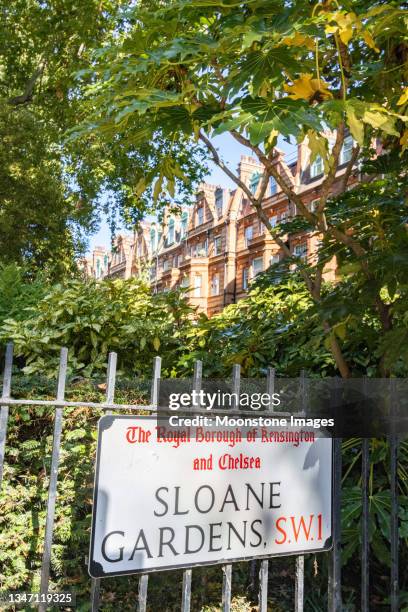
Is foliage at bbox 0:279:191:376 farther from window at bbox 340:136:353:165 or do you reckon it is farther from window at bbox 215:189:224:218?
window at bbox 215:189:224:218

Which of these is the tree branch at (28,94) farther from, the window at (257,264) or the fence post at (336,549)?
the window at (257,264)

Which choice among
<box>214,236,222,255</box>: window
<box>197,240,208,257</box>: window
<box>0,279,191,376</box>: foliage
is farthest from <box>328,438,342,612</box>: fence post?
<box>197,240,208,257</box>: window

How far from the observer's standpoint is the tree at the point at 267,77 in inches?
69.6

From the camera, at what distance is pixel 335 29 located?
5.90ft

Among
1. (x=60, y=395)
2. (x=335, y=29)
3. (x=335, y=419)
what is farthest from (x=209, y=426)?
(x=335, y=29)

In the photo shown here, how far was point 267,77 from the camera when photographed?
5.93 ft

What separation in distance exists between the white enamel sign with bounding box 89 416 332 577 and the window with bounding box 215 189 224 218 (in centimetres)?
4098

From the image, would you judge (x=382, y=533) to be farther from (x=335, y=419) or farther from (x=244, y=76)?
(x=244, y=76)

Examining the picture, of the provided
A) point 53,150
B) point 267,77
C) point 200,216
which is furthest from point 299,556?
point 200,216

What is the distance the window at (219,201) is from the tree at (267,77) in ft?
133

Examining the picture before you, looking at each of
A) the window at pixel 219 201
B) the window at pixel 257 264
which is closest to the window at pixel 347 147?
the window at pixel 257 264

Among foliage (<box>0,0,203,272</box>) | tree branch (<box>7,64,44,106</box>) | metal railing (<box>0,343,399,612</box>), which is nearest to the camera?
metal railing (<box>0,343,399,612</box>)

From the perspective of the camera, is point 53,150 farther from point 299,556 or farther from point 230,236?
point 230,236

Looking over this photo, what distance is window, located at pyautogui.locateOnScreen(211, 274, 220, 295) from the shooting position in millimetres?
40562
